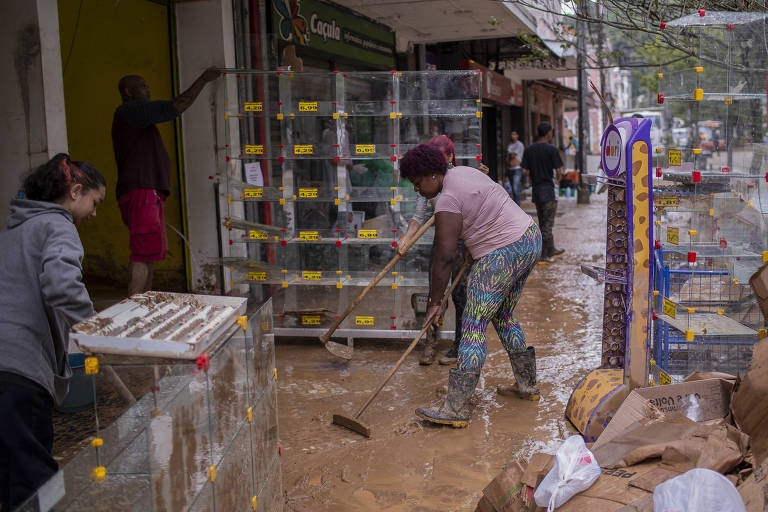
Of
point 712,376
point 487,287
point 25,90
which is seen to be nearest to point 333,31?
point 25,90

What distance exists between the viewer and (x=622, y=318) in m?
4.42

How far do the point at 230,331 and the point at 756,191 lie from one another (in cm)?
354

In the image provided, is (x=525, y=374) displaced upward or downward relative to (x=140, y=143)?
downward

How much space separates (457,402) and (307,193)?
2570 millimetres

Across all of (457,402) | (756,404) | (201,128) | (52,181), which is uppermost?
(201,128)

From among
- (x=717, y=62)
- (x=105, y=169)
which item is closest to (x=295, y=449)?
(x=717, y=62)

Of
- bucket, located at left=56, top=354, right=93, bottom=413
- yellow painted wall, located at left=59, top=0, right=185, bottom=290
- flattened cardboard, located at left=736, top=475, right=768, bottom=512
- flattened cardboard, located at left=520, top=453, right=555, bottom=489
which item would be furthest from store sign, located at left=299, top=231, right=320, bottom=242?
flattened cardboard, located at left=736, top=475, right=768, bottom=512

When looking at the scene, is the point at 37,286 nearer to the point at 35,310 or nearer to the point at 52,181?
the point at 35,310

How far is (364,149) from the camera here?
6.26 metres

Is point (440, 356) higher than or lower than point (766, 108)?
lower

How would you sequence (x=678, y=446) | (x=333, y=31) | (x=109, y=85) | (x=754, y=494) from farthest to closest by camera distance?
1. (x=333, y=31)
2. (x=109, y=85)
3. (x=678, y=446)
4. (x=754, y=494)

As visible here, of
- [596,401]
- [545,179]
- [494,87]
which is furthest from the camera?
[494,87]

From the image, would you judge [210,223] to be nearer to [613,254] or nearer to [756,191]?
[613,254]

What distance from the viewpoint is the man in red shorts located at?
546 cm
